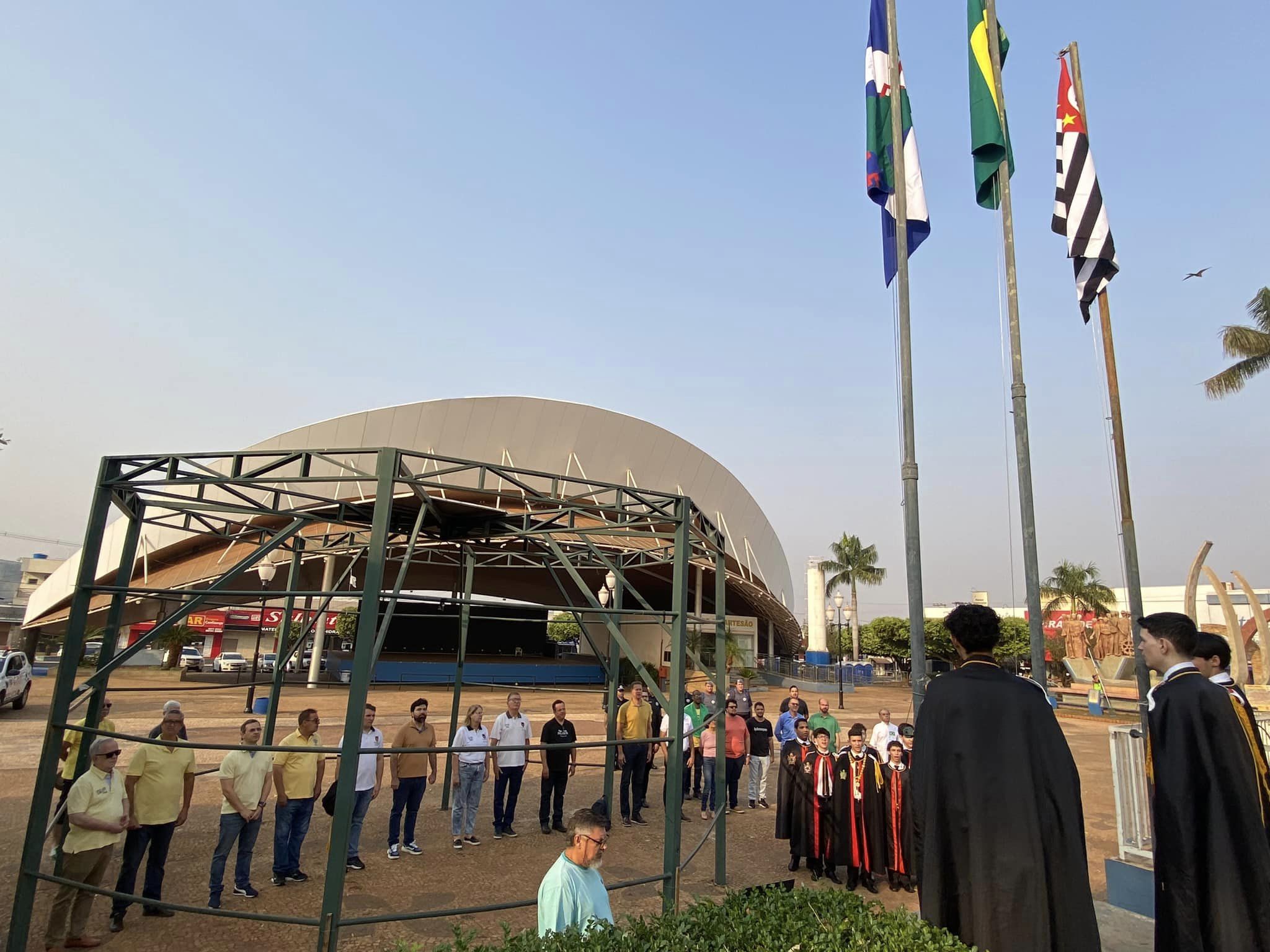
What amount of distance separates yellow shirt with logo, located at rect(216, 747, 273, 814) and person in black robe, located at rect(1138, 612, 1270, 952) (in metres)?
6.59

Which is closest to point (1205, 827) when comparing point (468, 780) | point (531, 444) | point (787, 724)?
point (468, 780)

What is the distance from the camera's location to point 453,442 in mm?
32688

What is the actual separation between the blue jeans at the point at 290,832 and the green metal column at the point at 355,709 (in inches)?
77.1

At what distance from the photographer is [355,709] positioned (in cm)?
534

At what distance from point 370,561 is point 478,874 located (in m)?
4.14

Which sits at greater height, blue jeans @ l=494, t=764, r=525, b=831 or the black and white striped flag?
the black and white striped flag

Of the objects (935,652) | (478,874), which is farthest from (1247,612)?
(478,874)

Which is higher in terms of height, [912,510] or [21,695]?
[912,510]

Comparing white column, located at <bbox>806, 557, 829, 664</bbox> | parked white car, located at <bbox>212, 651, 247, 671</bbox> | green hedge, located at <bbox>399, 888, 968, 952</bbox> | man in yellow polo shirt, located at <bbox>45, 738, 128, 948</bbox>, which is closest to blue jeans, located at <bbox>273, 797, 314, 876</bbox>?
man in yellow polo shirt, located at <bbox>45, 738, 128, 948</bbox>

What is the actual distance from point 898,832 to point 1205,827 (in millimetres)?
4892

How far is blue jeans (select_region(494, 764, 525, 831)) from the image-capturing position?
906 centimetres

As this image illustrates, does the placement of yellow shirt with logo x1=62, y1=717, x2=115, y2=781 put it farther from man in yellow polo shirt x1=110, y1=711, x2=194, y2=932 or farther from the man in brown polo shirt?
the man in brown polo shirt

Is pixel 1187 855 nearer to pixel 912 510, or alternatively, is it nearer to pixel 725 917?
pixel 725 917

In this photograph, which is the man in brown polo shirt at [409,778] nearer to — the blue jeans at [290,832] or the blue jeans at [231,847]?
the blue jeans at [290,832]
